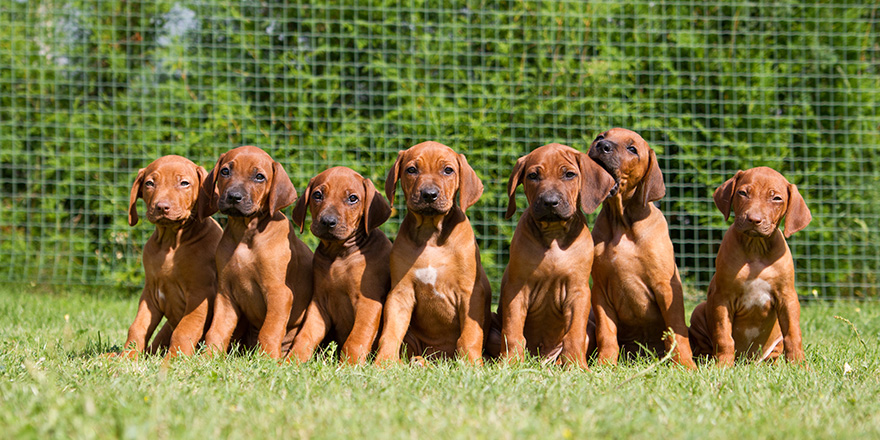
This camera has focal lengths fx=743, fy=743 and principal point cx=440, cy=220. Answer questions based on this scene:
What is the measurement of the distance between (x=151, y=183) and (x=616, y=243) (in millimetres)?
3238

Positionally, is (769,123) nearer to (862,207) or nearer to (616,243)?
(862,207)

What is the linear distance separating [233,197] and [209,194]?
449 millimetres

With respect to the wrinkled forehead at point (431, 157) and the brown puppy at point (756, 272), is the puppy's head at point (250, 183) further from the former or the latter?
the brown puppy at point (756, 272)

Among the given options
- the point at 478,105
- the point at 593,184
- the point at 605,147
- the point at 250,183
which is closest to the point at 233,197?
the point at 250,183

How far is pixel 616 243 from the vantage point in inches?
195

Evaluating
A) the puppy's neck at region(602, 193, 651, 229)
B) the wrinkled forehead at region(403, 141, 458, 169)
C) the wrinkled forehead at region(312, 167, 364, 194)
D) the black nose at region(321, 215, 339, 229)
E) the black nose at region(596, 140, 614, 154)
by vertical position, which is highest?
the black nose at region(596, 140, 614, 154)

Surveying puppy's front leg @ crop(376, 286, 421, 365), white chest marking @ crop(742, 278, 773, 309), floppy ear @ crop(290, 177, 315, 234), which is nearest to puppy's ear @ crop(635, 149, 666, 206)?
white chest marking @ crop(742, 278, 773, 309)

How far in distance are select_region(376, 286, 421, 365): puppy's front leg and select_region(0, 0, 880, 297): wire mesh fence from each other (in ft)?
14.5

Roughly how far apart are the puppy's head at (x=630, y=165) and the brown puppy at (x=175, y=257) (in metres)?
2.79

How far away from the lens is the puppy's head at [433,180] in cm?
468

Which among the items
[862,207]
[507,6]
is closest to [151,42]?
[507,6]

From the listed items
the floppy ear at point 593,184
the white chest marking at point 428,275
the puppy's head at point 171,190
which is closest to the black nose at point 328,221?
the white chest marking at point 428,275

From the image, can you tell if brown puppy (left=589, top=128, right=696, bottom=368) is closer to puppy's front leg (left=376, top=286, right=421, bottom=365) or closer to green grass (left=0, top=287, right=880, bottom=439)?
green grass (left=0, top=287, right=880, bottom=439)

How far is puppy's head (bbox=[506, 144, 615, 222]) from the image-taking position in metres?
4.60
